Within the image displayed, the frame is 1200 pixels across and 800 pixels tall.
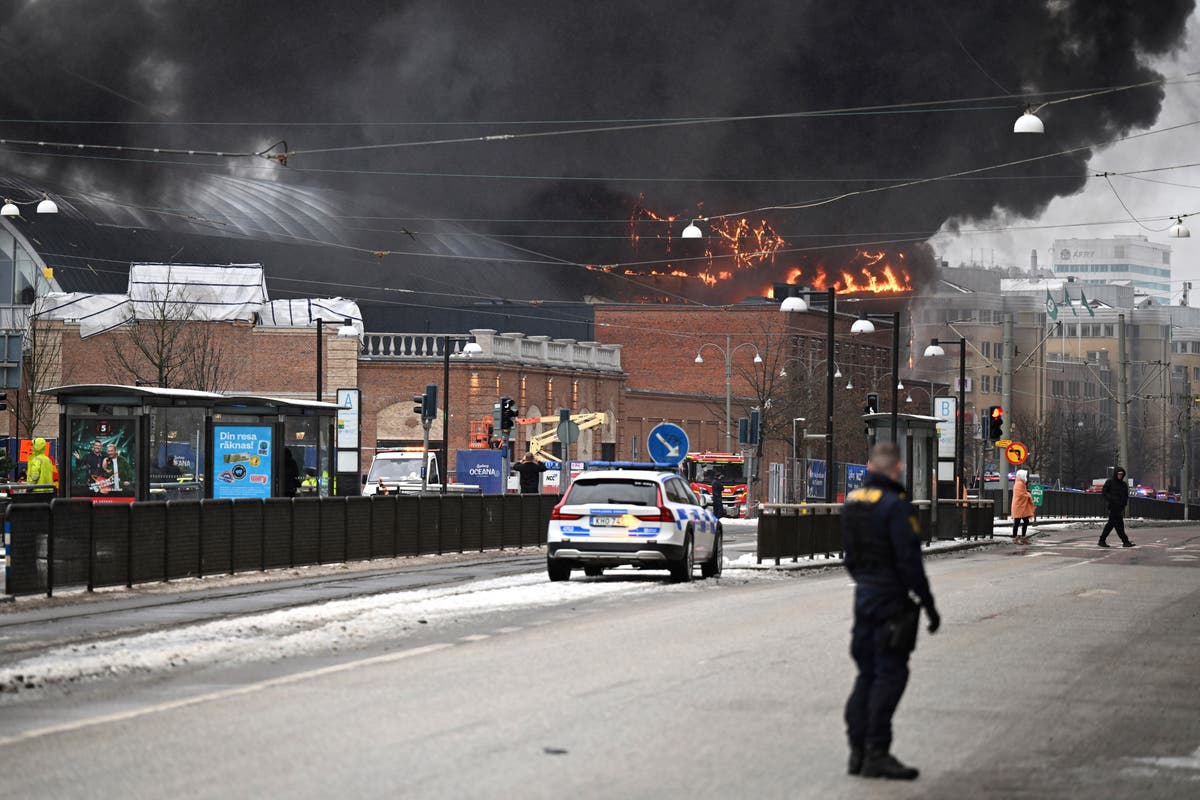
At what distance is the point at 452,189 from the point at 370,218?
40.3 feet

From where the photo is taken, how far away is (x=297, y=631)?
16.8 metres

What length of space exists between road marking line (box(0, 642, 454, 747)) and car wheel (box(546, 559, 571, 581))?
31.1 feet

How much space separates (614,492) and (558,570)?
1304 millimetres

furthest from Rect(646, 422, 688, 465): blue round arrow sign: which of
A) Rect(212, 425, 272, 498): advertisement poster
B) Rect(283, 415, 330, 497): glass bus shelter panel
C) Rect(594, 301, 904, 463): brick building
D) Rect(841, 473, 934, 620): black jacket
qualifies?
Rect(594, 301, 904, 463): brick building

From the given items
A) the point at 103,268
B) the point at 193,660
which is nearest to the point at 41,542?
the point at 193,660

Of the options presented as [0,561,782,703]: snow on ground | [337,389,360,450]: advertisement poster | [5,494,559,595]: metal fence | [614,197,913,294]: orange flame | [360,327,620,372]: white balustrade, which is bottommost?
[0,561,782,703]: snow on ground

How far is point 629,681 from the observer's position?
514 inches

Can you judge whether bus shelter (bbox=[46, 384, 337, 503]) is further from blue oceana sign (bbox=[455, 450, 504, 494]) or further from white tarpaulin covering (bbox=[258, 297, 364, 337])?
white tarpaulin covering (bbox=[258, 297, 364, 337])

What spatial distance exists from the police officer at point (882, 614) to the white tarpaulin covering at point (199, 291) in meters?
64.7

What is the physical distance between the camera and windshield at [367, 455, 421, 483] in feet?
184

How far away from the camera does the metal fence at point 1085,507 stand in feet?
231

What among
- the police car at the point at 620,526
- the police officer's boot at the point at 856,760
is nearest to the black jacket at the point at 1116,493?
the police car at the point at 620,526

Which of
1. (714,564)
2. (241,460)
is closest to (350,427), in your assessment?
(241,460)

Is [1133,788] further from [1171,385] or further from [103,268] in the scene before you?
[1171,385]
